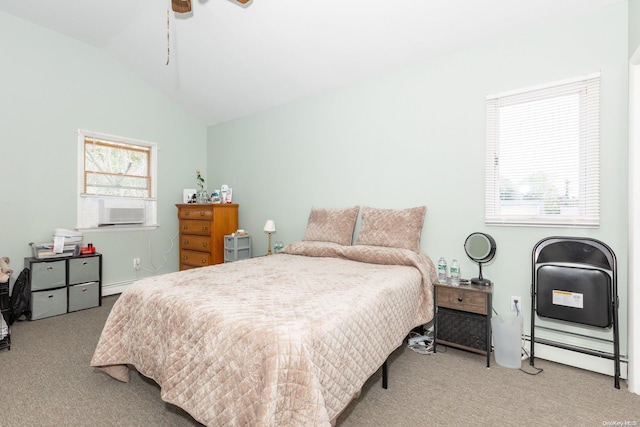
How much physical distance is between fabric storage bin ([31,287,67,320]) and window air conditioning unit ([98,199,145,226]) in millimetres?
924

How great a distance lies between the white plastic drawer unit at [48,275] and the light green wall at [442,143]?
7.38 feet

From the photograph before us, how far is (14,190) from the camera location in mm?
3232

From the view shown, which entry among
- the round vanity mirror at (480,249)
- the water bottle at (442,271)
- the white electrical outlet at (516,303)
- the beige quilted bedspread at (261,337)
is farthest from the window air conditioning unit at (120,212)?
the white electrical outlet at (516,303)

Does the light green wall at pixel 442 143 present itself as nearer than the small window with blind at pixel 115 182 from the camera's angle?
Yes

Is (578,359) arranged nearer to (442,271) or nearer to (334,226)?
(442,271)

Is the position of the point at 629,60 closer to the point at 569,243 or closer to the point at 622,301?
the point at 569,243

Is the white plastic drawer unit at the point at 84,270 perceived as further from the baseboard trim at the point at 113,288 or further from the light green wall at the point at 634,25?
the light green wall at the point at 634,25

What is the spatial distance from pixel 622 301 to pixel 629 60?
1579mm

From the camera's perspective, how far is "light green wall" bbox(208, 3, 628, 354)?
2104 mm

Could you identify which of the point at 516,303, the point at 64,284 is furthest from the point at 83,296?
the point at 516,303

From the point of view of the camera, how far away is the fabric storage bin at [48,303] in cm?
308

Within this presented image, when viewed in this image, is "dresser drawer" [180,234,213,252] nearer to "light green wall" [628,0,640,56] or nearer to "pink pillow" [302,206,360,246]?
"pink pillow" [302,206,360,246]

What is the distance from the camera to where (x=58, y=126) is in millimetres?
3514

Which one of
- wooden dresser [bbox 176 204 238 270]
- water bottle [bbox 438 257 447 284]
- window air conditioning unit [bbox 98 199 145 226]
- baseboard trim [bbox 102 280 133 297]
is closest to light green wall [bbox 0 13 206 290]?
baseboard trim [bbox 102 280 133 297]
